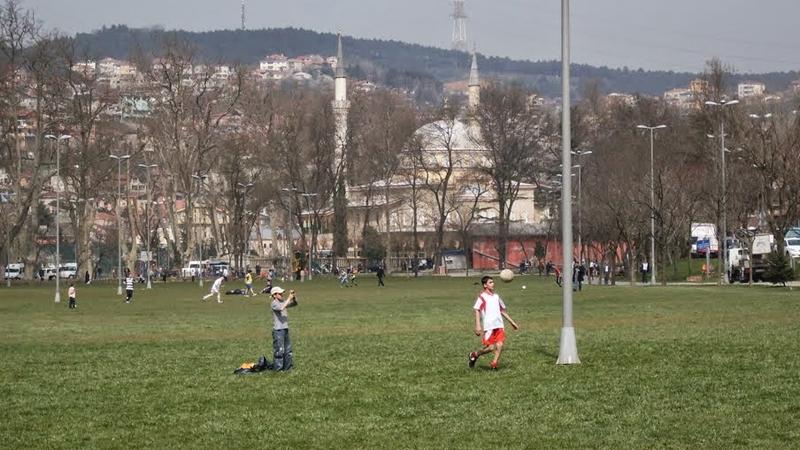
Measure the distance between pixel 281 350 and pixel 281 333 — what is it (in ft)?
1.14

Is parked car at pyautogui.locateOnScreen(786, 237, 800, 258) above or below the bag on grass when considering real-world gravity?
above

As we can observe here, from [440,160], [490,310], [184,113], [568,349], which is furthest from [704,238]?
[490,310]

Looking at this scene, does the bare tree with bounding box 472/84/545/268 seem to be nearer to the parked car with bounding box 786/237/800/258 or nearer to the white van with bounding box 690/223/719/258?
the white van with bounding box 690/223/719/258

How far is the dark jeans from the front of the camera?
84.5 feet

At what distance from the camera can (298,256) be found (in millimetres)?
127562

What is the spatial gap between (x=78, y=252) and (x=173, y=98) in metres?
18.5

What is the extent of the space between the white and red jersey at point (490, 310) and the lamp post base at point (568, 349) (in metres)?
1.32

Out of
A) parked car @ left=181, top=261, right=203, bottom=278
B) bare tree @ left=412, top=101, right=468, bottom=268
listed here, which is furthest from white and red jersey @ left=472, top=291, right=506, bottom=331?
parked car @ left=181, top=261, right=203, bottom=278

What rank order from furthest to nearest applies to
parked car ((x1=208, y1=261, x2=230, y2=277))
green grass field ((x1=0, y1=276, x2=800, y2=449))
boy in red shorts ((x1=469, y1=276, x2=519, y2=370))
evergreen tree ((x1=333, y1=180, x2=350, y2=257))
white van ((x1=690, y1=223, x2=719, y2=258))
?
parked car ((x1=208, y1=261, x2=230, y2=277))
evergreen tree ((x1=333, y1=180, x2=350, y2=257))
white van ((x1=690, y1=223, x2=719, y2=258))
boy in red shorts ((x1=469, y1=276, x2=519, y2=370))
green grass field ((x1=0, y1=276, x2=800, y2=449))

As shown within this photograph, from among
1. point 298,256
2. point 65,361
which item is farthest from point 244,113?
point 65,361

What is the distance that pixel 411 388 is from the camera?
→ 73.2 feet

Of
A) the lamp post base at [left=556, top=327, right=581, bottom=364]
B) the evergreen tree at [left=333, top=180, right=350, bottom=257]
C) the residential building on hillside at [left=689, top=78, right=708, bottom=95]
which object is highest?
the residential building on hillside at [left=689, top=78, right=708, bottom=95]

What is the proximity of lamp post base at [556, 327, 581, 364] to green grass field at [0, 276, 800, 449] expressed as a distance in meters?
0.22

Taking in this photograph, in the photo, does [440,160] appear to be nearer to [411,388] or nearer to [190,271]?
[190,271]
